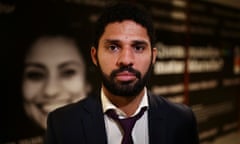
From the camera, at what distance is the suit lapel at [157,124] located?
35.6 inches

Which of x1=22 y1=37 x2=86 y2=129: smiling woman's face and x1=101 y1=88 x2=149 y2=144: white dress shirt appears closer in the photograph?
x1=101 y1=88 x2=149 y2=144: white dress shirt

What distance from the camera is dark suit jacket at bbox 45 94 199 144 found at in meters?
0.89

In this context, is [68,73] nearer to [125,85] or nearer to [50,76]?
[50,76]

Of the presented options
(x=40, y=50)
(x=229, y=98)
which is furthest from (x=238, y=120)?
(x=40, y=50)

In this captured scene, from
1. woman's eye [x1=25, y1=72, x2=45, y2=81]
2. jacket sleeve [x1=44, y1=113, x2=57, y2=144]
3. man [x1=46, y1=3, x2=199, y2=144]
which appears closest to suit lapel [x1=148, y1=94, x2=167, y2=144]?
man [x1=46, y1=3, x2=199, y2=144]

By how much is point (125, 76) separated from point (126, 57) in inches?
1.8

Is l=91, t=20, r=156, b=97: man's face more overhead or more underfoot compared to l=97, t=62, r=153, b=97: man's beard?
more overhead

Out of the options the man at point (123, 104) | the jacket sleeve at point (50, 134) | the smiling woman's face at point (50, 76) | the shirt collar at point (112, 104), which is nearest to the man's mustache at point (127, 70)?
the man at point (123, 104)

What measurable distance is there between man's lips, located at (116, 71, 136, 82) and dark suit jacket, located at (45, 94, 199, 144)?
16 centimetres

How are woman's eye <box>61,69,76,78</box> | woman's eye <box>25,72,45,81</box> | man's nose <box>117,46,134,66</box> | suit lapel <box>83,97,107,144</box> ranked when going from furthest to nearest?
woman's eye <box>61,69,76,78</box>
woman's eye <box>25,72,45,81</box>
suit lapel <box>83,97,107,144</box>
man's nose <box>117,46,134,66</box>

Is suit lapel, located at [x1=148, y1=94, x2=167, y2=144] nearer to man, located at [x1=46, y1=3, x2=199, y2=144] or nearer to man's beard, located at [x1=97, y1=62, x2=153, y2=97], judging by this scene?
man, located at [x1=46, y1=3, x2=199, y2=144]

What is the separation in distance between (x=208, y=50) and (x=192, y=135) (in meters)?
1.82

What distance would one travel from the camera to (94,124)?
90 centimetres

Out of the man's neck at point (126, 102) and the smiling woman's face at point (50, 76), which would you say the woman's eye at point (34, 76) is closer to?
the smiling woman's face at point (50, 76)
